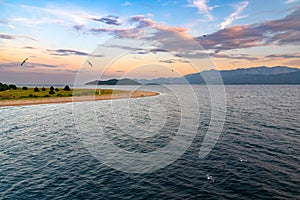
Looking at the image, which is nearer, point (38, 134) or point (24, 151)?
point (24, 151)

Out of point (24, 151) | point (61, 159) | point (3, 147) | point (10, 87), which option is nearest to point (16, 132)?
point (3, 147)

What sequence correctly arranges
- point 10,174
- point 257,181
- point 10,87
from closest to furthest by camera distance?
point 257,181
point 10,174
point 10,87

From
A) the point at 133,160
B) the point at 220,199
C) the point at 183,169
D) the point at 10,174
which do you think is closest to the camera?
the point at 220,199

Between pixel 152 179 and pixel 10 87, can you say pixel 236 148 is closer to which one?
pixel 152 179

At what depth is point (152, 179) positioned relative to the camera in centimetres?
2738

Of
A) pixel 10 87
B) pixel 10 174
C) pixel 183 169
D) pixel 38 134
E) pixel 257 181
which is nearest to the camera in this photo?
pixel 257 181

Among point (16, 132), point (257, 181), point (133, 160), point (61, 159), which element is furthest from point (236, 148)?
point (16, 132)

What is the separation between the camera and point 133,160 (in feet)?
112

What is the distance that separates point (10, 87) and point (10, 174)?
137 meters

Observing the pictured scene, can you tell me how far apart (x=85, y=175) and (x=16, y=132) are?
3193 cm

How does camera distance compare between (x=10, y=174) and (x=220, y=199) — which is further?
(x=10, y=174)

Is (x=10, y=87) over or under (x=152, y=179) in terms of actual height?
over

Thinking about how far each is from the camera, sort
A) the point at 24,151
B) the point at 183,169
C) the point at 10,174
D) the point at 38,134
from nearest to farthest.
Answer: the point at 10,174 → the point at 183,169 → the point at 24,151 → the point at 38,134

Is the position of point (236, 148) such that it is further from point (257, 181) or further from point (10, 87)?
point (10, 87)
